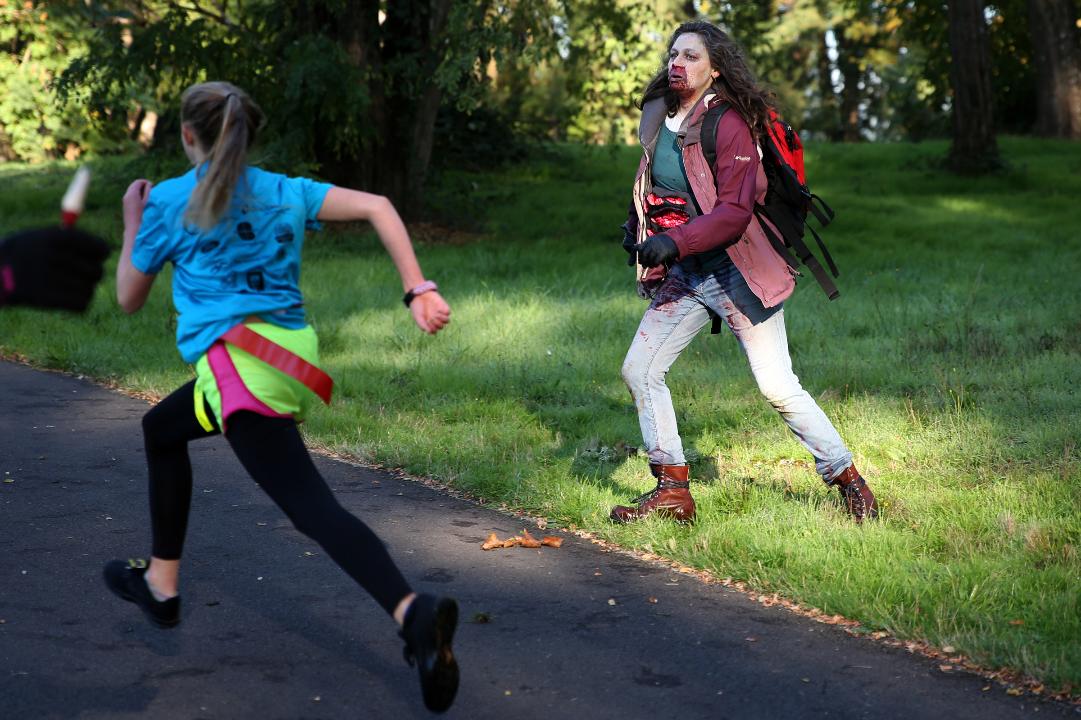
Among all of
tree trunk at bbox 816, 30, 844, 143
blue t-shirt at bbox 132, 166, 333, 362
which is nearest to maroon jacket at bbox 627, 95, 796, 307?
blue t-shirt at bbox 132, 166, 333, 362

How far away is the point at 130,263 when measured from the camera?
12.3 ft

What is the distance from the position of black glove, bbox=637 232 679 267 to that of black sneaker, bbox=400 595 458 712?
1948 millimetres

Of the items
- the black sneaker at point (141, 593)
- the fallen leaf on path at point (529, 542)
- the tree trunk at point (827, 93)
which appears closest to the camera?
the black sneaker at point (141, 593)

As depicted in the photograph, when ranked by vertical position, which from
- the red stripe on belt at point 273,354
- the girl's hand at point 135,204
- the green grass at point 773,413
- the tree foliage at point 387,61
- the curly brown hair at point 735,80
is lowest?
the green grass at point 773,413

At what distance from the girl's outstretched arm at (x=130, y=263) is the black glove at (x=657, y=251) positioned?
1.95 metres

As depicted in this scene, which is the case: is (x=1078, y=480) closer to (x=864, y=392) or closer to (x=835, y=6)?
(x=864, y=392)

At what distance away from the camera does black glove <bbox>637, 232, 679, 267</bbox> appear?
5039 mm

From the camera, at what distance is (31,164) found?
3017 centimetres

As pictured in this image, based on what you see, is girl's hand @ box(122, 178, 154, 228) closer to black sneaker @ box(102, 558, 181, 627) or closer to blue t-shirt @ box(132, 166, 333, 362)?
blue t-shirt @ box(132, 166, 333, 362)

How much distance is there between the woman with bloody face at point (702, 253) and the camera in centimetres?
525

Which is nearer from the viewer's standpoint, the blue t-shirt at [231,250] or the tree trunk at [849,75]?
the blue t-shirt at [231,250]

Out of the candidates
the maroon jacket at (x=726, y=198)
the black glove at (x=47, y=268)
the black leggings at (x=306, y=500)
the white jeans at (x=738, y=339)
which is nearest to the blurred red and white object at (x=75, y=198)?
the black glove at (x=47, y=268)

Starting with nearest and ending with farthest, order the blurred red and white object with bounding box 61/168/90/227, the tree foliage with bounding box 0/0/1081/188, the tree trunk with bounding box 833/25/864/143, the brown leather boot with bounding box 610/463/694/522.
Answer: the blurred red and white object with bounding box 61/168/90/227, the brown leather boot with bounding box 610/463/694/522, the tree foliage with bounding box 0/0/1081/188, the tree trunk with bounding box 833/25/864/143

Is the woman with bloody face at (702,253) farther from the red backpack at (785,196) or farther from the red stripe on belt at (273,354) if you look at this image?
the red stripe on belt at (273,354)
